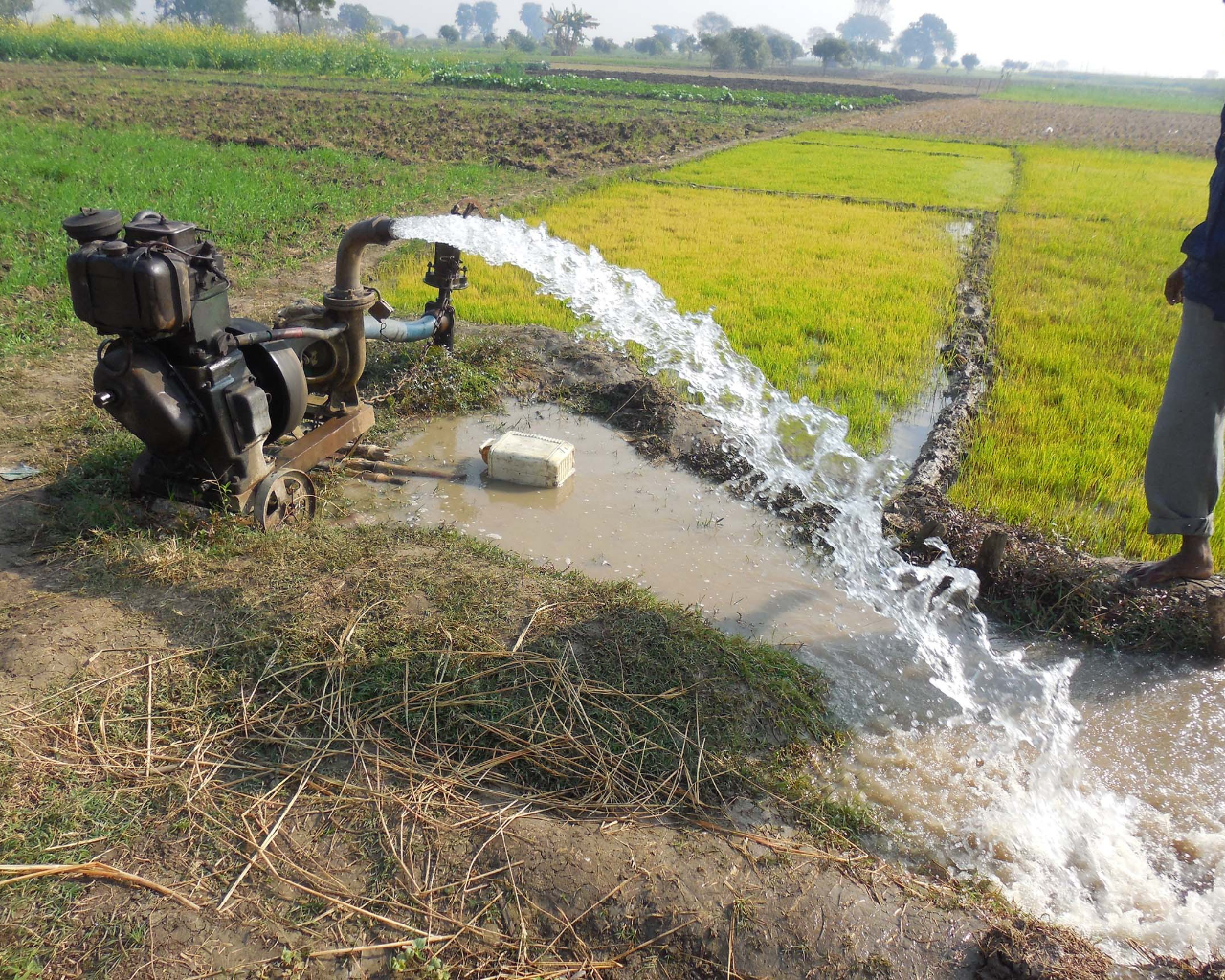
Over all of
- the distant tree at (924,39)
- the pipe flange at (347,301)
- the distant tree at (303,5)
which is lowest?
the pipe flange at (347,301)

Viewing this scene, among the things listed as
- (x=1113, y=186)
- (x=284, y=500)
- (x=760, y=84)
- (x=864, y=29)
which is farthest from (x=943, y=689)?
(x=864, y=29)

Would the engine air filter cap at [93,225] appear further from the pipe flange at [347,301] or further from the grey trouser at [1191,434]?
the grey trouser at [1191,434]

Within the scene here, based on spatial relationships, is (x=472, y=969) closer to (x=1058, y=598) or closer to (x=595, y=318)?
(x=1058, y=598)

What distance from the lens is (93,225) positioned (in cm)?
262

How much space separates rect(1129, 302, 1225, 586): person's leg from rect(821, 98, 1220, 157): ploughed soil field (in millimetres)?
23597

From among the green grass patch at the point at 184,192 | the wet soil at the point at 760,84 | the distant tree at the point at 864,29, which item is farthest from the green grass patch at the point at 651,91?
the distant tree at the point at 864,29

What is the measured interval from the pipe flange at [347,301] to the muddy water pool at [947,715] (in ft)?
2.77

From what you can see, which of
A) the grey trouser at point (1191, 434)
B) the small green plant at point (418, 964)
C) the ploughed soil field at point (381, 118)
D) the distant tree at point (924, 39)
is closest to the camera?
the small green plant at point (418, 964)

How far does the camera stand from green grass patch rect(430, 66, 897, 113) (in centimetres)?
3089

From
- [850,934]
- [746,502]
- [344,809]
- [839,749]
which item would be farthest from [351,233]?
[850,934]

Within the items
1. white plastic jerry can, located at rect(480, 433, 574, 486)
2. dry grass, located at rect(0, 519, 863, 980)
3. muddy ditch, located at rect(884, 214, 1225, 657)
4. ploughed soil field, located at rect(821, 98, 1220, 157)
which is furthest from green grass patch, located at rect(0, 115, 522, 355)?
ploughed soil field, located at rect(821, 98, 1220, 157)

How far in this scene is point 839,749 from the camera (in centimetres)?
245

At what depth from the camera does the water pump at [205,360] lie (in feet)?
8.36

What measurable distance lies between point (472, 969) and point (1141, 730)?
2.30 m
